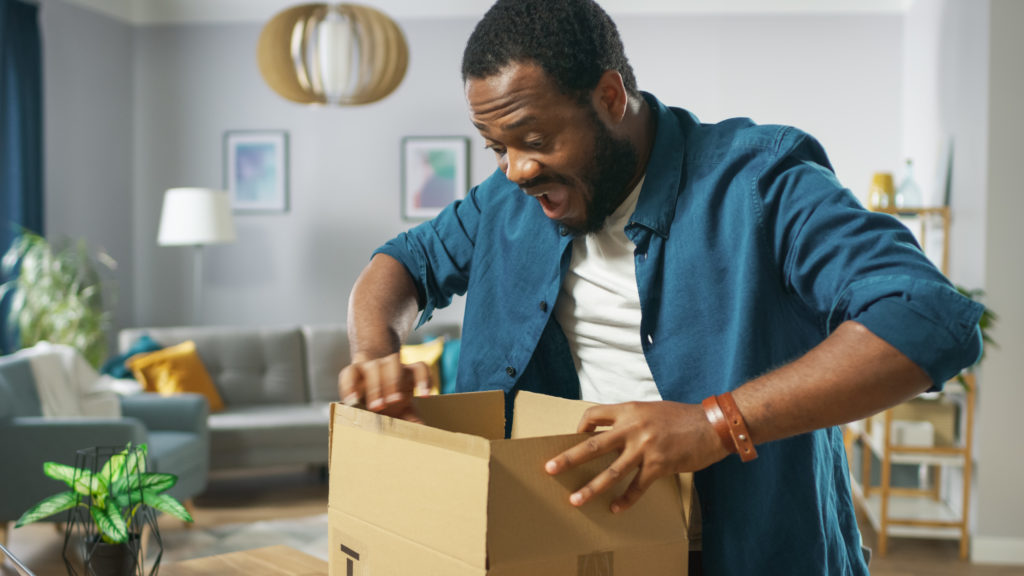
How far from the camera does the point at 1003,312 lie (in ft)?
12.0

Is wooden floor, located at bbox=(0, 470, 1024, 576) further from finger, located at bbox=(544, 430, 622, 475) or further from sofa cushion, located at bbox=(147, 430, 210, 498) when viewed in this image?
finger, located at bbox=(544, 430, 622, 475)

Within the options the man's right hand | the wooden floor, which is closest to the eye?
the man's right hand

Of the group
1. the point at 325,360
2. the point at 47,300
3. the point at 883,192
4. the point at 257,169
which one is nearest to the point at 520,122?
the point at 883,192

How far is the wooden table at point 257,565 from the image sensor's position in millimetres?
1800

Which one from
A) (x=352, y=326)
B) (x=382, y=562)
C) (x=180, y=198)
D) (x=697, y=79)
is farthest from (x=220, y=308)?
(x=382, y=562)

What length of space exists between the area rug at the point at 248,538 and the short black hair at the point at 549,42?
2.96 meters

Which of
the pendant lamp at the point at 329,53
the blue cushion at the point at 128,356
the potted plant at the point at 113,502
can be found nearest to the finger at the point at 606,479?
the potted plant at the point at 113,502

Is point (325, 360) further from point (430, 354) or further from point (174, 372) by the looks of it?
point (174, 372)

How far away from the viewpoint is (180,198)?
5270mm

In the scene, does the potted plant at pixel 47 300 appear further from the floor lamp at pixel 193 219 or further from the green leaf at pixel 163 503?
the green leaf at pixel 163 503

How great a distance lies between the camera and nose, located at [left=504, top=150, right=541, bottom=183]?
1007 mm

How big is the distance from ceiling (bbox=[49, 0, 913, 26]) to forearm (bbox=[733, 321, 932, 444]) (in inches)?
199

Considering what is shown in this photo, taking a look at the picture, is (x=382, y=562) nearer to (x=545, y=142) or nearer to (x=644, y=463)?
(x=644, y=463)

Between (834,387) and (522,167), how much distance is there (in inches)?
16.2
